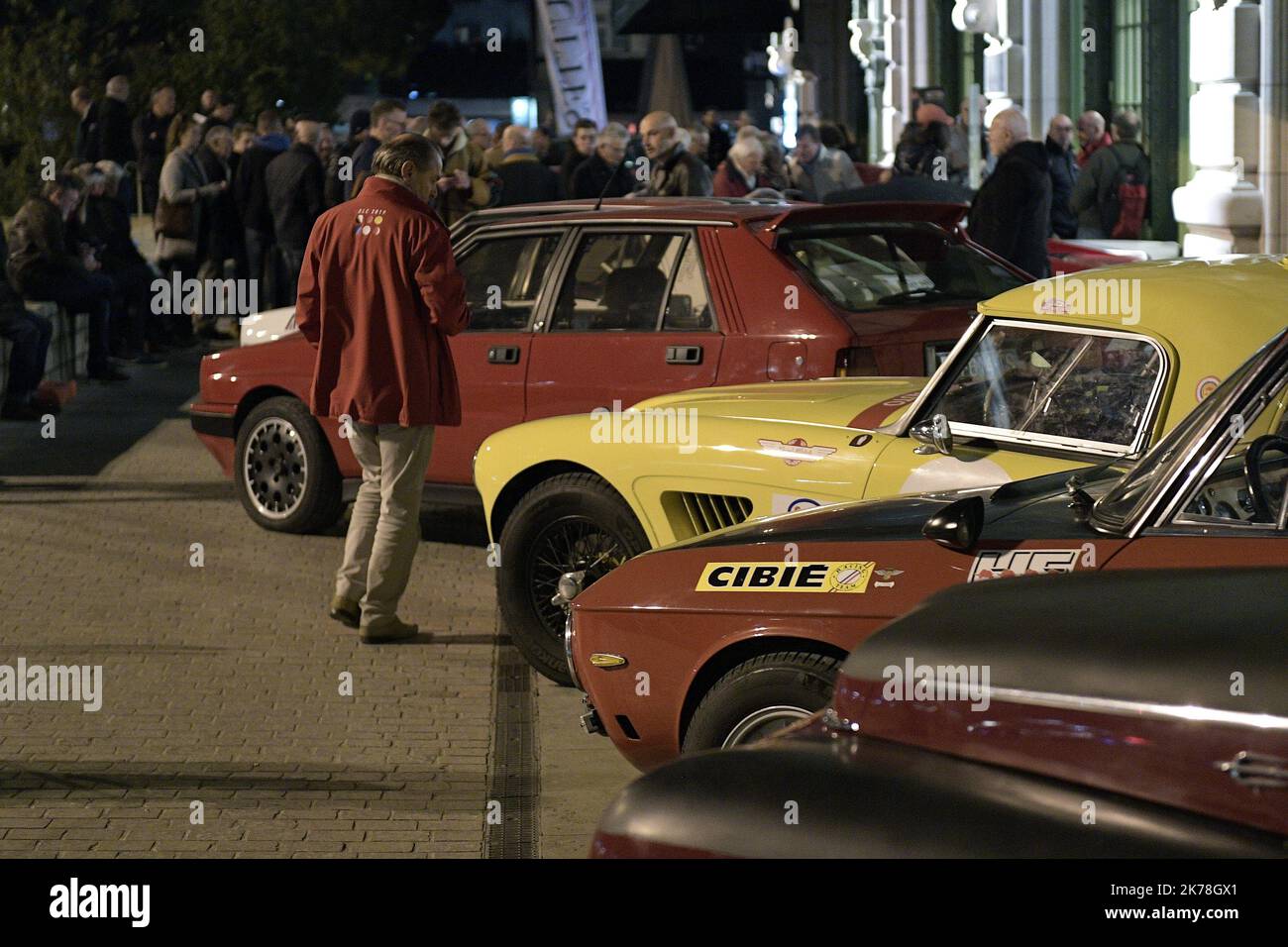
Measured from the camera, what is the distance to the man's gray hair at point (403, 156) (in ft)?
26.5

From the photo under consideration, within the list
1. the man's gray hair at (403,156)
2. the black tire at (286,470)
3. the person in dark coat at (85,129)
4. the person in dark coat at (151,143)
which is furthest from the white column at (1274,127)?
the person in dark coat at (151,143)

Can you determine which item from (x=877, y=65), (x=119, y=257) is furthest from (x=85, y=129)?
(x=877, y=65)

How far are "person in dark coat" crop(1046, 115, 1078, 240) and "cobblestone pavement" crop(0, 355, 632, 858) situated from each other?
636 centimetres

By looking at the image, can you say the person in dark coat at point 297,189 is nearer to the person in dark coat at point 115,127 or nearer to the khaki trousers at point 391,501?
the person in dark coat at point 115,127

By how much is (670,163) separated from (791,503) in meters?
7.98

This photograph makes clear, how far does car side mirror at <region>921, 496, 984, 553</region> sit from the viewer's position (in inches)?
179

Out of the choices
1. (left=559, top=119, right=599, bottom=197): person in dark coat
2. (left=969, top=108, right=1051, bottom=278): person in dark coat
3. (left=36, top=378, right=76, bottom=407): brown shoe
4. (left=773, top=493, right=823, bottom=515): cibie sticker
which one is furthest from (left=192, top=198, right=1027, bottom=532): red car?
(left=559, top=119, right=599, bottom=197): person in dark coat

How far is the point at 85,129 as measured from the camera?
Result: 73.1 ft

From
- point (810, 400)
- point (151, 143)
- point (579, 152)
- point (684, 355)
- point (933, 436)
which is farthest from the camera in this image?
point (151, 143)

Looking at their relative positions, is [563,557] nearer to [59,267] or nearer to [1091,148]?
[59,267]

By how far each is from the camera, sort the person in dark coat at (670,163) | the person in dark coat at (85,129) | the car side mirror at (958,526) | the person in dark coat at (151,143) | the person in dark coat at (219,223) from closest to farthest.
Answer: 1. the car side mirror at (958,526)
2. the person in dark coat at (670,163)
3. the person in dark coat at (219,223)
4. the person in dark coat at (85,129)
5. the person in dark coat at (151,143)

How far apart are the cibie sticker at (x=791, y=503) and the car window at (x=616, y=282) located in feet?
8.57

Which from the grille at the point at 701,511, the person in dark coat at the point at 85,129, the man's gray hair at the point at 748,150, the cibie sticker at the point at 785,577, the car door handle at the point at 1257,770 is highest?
the person in dark coat at the point at 85,129

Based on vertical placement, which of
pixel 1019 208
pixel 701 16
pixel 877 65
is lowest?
pixel 1019 208
